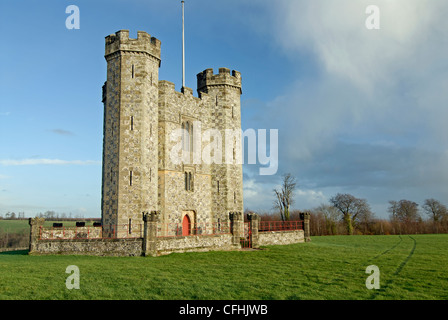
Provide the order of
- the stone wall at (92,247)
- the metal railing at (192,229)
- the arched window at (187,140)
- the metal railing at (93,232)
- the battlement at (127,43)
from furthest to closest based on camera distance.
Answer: the arched window at (187,140), the metal railing at (192,229), the battlement at (127,43), the metal railing at (93,232), the stone wall at (92,247)

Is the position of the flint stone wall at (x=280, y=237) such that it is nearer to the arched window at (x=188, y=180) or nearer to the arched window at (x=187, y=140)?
the arched window at (x=188, y=180)

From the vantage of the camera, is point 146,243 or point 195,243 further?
point 195,243

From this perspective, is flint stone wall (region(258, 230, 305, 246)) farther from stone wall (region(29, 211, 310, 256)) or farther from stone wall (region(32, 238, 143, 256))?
stone wall (region(32, 238, 143, 256))

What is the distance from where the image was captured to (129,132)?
2245 centimetres

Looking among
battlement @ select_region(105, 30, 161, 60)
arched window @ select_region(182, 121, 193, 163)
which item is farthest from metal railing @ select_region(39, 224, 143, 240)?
battlement @ select_region(105, 30, 161, 60)

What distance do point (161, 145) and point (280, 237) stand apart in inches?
456

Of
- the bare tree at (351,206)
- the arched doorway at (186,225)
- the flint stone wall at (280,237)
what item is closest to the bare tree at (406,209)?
the bare tree at (351,206)

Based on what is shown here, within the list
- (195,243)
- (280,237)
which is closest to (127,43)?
(195,243)

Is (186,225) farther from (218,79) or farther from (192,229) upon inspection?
(218,79)

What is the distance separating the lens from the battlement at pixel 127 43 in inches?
909

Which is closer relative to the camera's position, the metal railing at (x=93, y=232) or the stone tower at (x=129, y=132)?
the metal railing at (x=93, y=232)
